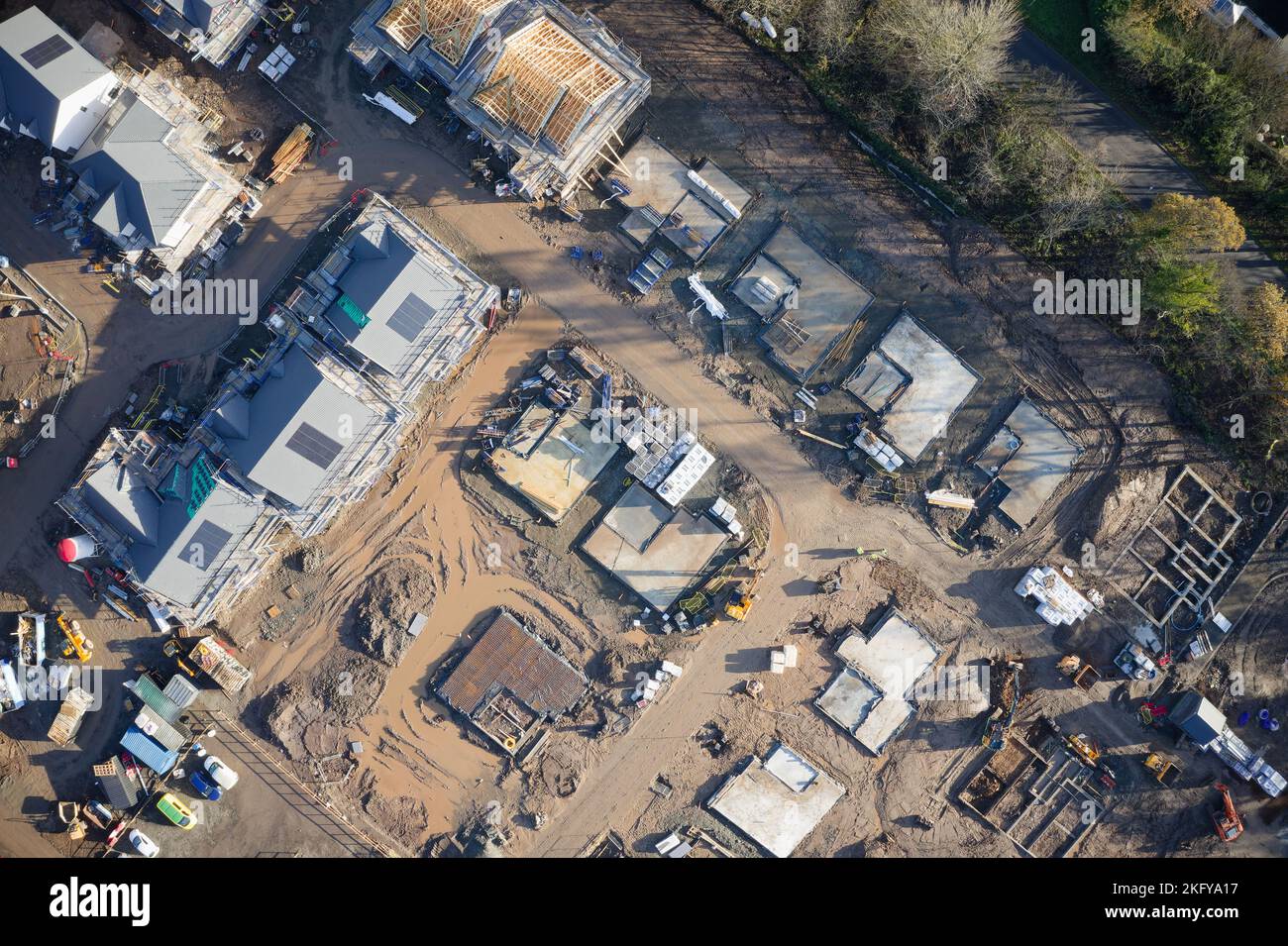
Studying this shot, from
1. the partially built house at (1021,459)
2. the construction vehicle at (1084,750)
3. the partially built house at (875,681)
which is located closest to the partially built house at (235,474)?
the partially built house at (875,681)

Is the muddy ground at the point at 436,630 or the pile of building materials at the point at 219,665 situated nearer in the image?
the pile of building materials at the point at 219,665

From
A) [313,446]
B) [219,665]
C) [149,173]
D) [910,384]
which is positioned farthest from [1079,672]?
[149,173]

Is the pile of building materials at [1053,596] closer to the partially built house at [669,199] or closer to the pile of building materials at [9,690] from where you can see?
the partially built house at [669,199]

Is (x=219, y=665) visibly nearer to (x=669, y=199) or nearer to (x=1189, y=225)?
(x=669, y=199)

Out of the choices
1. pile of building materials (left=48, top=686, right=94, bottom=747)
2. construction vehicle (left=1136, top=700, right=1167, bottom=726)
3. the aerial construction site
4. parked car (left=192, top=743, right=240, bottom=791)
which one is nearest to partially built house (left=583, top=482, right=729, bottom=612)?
the aerial construction site

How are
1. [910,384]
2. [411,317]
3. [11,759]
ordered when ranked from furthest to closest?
[910,384], [11,759], [411,317]

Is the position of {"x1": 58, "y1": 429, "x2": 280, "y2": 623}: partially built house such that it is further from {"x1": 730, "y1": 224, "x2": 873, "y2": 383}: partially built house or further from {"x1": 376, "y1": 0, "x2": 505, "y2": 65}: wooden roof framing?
{"x1": 730, "y1": 224, "x2": 873, "y2": 383}: partially built house

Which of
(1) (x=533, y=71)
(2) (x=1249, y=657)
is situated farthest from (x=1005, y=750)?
(1) (x=533, y=71)
